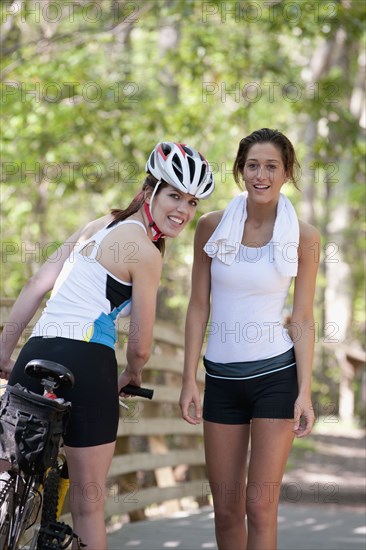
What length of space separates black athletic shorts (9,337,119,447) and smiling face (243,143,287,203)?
45.2 inches

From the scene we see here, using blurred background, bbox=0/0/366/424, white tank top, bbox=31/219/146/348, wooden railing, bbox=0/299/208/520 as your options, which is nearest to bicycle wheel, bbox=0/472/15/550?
white tank top, bbox=31/219/146/348

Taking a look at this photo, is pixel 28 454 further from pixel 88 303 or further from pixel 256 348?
pixel 256 348

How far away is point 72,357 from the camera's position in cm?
384

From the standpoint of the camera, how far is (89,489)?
3.90 meters

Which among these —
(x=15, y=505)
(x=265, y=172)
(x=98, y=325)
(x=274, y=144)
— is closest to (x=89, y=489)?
(x=15, y=505)

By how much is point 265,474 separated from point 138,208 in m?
1.28

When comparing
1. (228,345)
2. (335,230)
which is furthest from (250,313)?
(335,230)

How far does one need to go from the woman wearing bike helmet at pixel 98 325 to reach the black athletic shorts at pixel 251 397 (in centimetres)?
61

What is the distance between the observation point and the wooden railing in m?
7.45

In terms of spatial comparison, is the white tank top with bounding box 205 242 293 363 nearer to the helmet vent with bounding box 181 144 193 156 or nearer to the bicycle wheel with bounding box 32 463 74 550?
the helmet vent with bounding box 181 144 193 156

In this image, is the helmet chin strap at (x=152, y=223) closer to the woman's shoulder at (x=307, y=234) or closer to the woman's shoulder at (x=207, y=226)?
the woman's shoulder at (x=207, y=226)

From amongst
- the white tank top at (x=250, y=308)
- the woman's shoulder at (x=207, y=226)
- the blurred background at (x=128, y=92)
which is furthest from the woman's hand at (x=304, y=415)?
the blurred background at (x=128, y=92)

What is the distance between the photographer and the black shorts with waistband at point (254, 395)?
446 cm

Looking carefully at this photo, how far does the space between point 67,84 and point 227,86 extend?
258 cm
